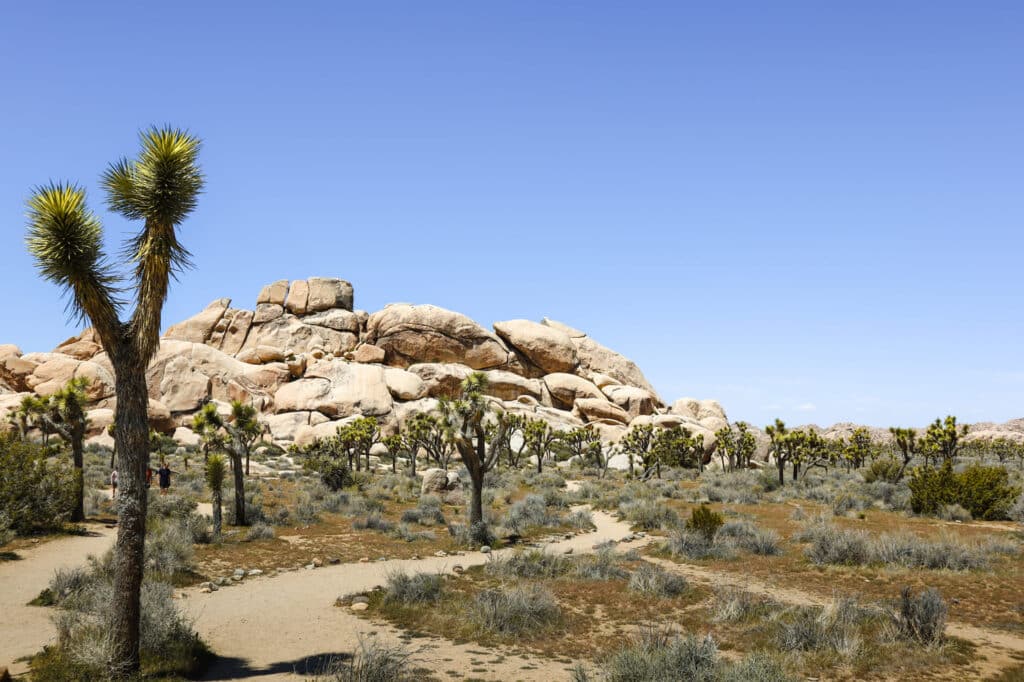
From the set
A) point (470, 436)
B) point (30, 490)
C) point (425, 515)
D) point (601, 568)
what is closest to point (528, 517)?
point (425, 515)

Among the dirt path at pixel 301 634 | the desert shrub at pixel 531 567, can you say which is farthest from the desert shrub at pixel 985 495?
the dirt path at pixel 301 634

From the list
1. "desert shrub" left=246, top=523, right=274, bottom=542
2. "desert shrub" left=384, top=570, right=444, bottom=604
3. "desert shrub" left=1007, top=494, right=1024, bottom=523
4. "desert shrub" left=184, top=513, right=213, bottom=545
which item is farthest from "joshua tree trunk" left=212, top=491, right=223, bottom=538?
"desert shrub" left=1007, top=494, right=1024, bottom=523

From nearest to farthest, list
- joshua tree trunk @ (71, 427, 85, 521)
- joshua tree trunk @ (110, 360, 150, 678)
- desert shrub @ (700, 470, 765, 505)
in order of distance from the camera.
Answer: joshua tree trunk @ (110, 360, 150, 678) → joshua tree trunk @ (71, 427, 85, 521) → desert shrub @ (700, 470, 765, 505)

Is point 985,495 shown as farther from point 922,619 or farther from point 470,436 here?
point 470,436

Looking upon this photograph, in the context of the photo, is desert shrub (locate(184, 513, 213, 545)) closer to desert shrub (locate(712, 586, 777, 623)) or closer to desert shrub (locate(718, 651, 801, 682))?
desert shrub (locate(712, 586, 777, 623))

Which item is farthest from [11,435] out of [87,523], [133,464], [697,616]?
[697,616]

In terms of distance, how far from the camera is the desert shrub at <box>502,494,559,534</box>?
25.9 meters

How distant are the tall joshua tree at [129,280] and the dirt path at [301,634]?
2.37 metres

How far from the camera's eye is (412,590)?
14531 mm

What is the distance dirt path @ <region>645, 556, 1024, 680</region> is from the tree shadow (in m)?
10.00

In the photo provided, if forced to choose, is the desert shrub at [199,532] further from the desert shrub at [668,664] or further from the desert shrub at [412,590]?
the desert shrub at [668,664]

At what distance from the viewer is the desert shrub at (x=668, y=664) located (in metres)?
8.94

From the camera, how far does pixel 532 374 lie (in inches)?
3278

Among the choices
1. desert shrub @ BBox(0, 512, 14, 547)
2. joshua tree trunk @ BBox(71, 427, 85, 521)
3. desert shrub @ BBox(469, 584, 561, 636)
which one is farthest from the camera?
joshua tree trunk @ BBox(71, 427, 85, 521)
